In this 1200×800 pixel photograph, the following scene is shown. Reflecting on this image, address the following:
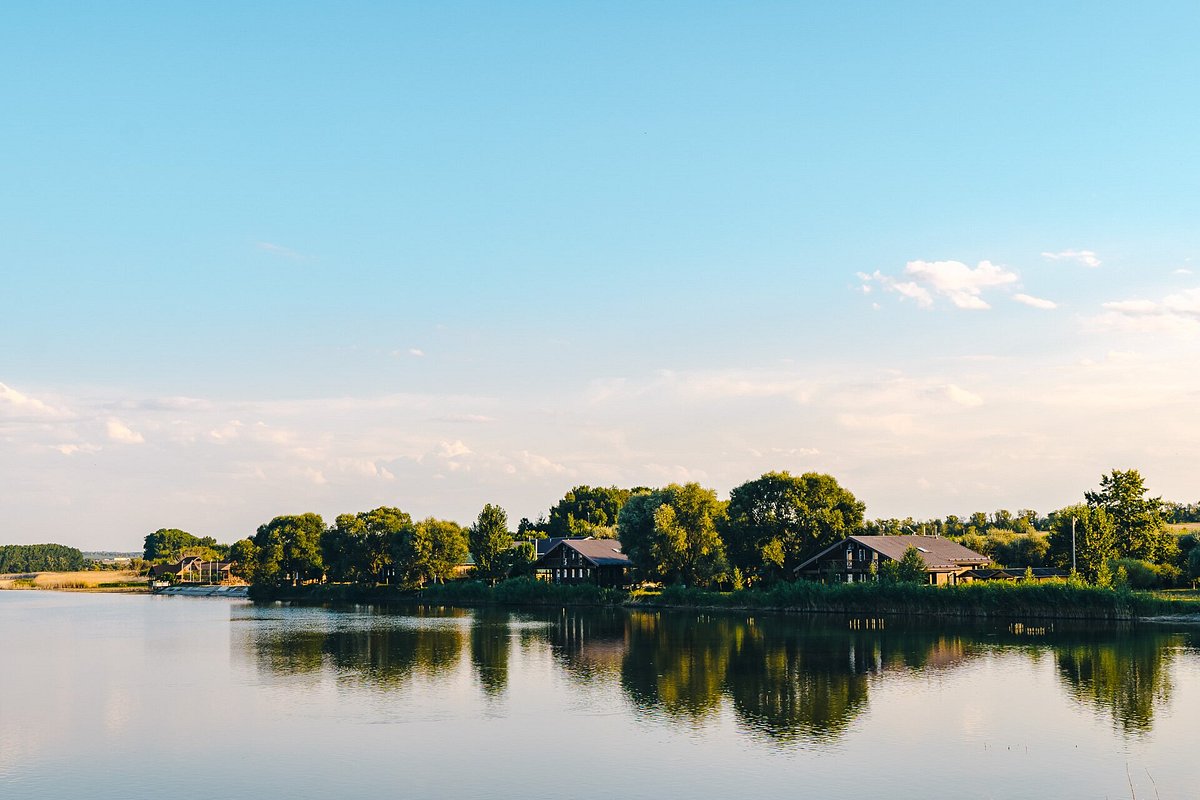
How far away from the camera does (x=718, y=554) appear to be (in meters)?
97.1

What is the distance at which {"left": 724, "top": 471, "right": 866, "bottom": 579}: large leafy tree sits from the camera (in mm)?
96312

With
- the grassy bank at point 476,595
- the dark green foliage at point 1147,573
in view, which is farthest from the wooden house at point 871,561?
the grassy bank at point 476,595

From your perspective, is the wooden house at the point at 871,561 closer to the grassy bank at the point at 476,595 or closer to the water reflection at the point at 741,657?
the water reflection at the point at 741,657

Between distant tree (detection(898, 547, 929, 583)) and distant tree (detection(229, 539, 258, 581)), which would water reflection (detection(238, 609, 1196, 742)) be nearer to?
distant tree (detection(898, 547, 929, 583))

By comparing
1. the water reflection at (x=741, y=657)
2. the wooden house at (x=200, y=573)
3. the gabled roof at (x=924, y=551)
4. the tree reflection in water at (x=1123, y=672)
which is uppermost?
the gabled roof at (x=924, y=551)

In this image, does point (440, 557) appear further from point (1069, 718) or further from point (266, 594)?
point (1069, 718)

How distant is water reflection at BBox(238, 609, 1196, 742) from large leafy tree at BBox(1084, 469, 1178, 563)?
33299 millimetres

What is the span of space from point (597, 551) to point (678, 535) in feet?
92.1

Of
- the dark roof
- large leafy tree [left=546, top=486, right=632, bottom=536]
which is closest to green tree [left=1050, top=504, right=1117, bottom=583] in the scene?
the dark roof

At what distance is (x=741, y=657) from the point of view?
55.1m

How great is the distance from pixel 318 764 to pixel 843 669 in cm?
2727

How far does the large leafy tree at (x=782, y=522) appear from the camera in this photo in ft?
316

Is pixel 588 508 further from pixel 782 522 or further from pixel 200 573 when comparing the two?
pixel 782 522

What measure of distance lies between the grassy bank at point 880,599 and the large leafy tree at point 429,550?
7345 millimetres
